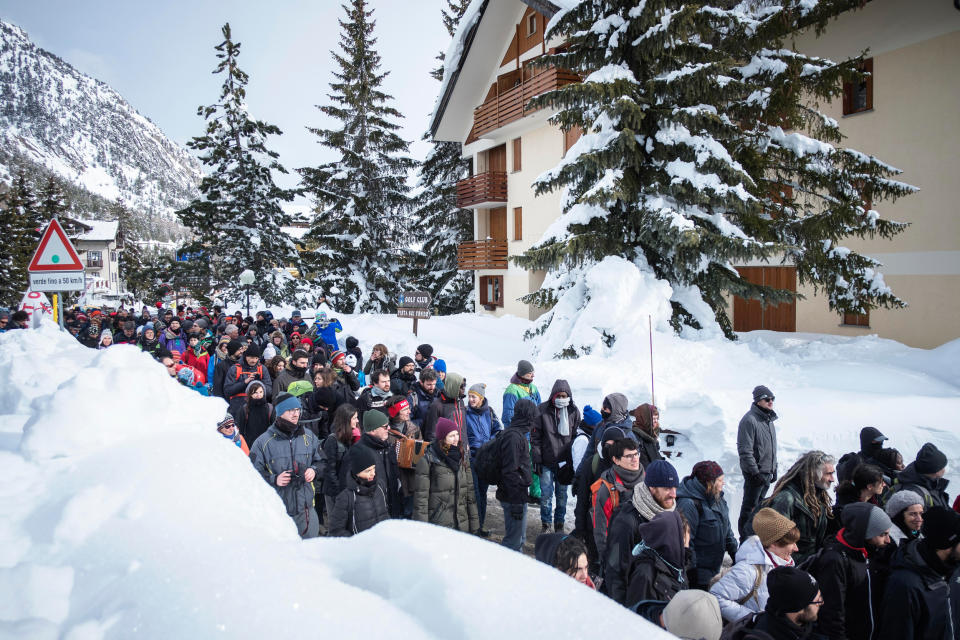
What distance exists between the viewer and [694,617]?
2646 mm

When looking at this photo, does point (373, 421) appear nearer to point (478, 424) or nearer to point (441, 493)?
point (441, 493)

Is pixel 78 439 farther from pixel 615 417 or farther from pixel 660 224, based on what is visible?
pixel 660 224

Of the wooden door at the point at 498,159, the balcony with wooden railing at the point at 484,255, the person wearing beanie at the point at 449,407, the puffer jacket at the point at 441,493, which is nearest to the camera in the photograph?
the puffer jacket at the point at 441,493

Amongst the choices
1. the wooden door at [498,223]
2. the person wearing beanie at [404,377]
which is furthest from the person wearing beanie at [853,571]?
the wooden door at [498,223]

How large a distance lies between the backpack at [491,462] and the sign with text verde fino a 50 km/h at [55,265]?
5.71 metres

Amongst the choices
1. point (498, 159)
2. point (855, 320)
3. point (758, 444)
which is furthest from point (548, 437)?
point (498, 159)

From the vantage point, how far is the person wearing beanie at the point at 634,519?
3789mm

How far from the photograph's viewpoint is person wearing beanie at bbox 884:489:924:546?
3.96 metres

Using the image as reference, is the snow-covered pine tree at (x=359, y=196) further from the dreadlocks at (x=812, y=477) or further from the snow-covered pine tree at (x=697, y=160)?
the dreadlocks at (x=812, y=477)

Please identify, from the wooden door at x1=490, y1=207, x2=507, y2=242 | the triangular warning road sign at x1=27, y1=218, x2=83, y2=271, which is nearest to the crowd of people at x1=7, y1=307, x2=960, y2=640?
the triangular warning road sign at x1=27, y1=218, x2=83, y2=271

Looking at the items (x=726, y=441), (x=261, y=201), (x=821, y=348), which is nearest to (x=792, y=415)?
(x=726, y=441)

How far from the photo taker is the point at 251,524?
6.60ft

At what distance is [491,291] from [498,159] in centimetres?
677

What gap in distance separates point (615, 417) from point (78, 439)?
4.69 metres
